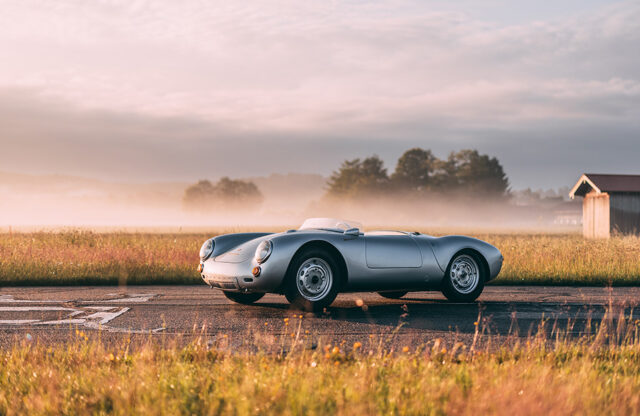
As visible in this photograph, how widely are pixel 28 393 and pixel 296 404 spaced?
71.5 inches

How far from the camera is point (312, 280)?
775cm

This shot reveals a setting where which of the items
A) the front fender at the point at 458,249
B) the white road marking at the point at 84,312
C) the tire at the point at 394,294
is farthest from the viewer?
the tire at the point at 394,294

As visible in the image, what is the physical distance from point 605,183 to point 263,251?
31643 mm

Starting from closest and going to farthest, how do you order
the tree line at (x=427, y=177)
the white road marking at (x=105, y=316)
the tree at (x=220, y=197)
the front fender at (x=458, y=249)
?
the white road marking at (x=105, y=316) < the front fender at (x=458, y=249) < the tree line at (x=427, y=177) < the tree at (x=220, y=197)

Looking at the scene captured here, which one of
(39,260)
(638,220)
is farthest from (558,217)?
(39,260)

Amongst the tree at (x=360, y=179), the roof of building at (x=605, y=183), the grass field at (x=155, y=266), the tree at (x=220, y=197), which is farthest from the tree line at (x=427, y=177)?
the grass field at (x=155, y=266)

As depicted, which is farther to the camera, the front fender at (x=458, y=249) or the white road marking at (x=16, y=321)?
the front fender at (x=458, y=249)

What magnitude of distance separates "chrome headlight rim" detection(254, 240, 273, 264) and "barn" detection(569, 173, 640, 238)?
2920 centimetres

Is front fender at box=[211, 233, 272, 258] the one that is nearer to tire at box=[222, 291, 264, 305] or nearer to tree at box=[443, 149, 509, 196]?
tire at box=[222, 291, 264, 305]

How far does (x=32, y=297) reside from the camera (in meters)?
9.64

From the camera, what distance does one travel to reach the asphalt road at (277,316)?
20.5 feet

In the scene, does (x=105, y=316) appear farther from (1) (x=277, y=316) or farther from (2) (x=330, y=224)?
(2) (x=330, y=224)

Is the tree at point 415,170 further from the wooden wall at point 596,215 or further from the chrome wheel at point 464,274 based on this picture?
the chrome wheel at point 464,274

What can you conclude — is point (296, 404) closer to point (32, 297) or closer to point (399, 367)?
point (399, 367)
